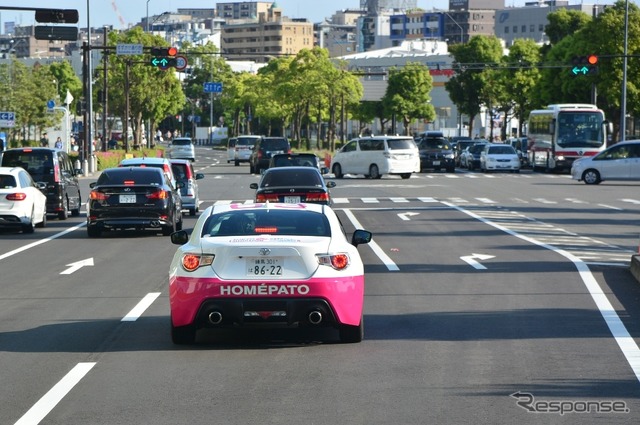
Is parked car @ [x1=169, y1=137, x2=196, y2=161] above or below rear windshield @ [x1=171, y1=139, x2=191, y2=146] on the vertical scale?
below

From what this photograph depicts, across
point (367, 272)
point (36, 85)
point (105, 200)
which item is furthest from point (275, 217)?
point (36, 85)

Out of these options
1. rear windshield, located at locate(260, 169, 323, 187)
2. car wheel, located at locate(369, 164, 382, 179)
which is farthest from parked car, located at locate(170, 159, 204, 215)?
car wheel, located at locate(369, 164, 382, 179)

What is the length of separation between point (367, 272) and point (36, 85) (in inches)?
3362

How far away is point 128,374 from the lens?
10.8 meters

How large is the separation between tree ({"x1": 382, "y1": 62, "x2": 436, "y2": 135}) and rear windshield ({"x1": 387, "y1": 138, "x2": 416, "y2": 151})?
236 ft

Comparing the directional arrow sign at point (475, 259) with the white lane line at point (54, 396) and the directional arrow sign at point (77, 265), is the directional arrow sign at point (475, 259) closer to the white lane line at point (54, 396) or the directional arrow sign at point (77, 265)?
the directional arrow sign at point (77, 265)

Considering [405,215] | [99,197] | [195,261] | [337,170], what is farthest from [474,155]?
[195,261]

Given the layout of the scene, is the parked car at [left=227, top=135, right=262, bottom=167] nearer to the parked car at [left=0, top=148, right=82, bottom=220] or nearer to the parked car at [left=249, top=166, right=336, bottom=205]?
the parked car at [left=0, top=148, right=82, bottom=220]

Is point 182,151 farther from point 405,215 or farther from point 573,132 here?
A: point 405,215

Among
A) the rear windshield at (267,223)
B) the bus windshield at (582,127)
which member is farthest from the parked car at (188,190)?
the bus windshield at (582,127)

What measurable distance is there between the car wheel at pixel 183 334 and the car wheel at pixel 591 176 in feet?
137

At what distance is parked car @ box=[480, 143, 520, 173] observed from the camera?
2650 inches

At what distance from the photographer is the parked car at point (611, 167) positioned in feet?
169

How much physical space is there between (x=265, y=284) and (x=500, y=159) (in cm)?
5654
